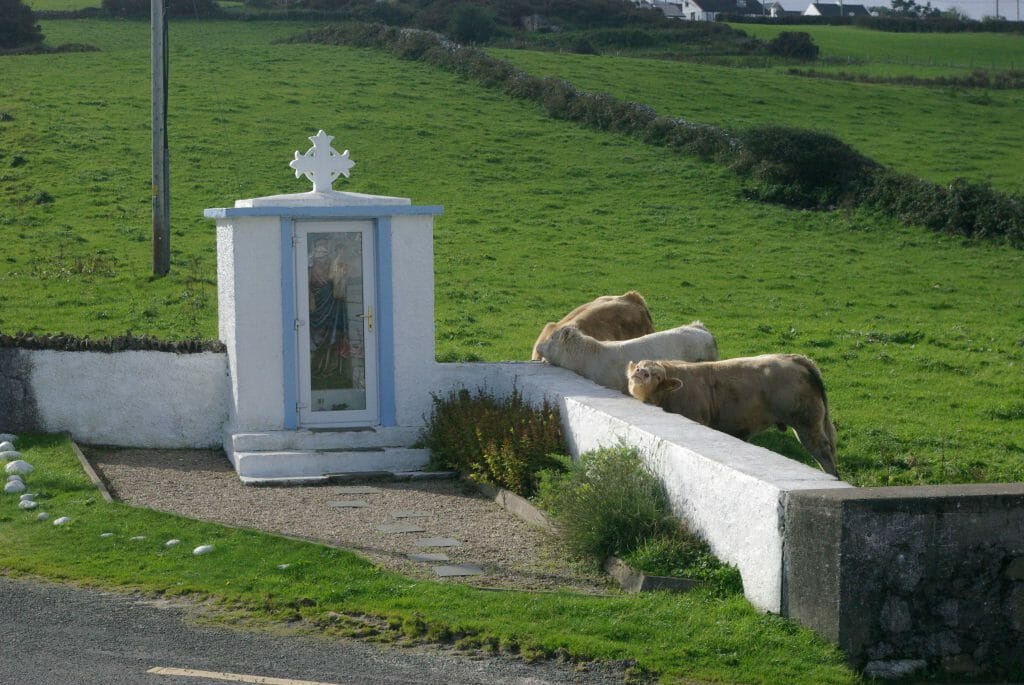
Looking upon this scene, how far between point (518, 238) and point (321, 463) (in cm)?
1594

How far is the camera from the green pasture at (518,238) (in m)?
18.8

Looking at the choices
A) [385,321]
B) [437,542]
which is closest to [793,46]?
[385,321]

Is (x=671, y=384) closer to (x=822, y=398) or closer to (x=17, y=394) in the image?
(x=822, y=398)

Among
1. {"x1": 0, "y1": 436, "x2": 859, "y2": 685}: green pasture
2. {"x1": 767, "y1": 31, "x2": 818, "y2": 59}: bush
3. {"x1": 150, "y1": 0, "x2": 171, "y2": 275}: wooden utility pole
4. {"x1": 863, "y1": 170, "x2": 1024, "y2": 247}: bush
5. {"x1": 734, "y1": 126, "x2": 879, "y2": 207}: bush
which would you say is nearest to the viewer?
{"x1": 0, "y1": 436, "x2": 859, "y2": 685}: green pasture

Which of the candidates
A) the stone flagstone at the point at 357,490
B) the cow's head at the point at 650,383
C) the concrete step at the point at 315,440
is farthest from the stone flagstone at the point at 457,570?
the concrete step at the point at 315,440

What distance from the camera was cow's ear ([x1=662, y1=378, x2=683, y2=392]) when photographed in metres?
12.6

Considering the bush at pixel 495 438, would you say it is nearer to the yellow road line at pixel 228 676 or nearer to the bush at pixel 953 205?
the yellow road line at pixel 228 676

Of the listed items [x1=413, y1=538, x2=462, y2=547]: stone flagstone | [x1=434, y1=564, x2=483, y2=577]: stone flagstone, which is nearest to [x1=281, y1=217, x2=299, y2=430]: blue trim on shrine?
[x1=413, y1=538, x2=462, y2=547]: stone flagstone

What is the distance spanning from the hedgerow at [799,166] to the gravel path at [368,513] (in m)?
20.4

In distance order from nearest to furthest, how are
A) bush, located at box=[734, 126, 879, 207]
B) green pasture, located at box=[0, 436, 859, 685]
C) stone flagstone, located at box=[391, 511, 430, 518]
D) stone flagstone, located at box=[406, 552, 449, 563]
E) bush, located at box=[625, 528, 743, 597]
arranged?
green pasture, located at box=[0, 436, 859, 685]
bush, located at box=[625, 528, 743, 597]
stone flagstone, located at box=[406, 552, 449, 563]
stone flagstone, located at box=[391, 511, 430, 518]
bush, located at box=[734, 126, 879, 207]

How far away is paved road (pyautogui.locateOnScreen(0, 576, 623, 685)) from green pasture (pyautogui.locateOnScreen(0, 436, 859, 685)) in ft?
0.78

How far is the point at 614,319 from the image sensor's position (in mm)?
16719

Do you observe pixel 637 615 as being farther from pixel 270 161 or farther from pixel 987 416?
pixel 270 161

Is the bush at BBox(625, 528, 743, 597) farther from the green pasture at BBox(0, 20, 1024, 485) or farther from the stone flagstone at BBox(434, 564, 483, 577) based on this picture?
the green pasture at BBox(0, 20, 1024, 485)
